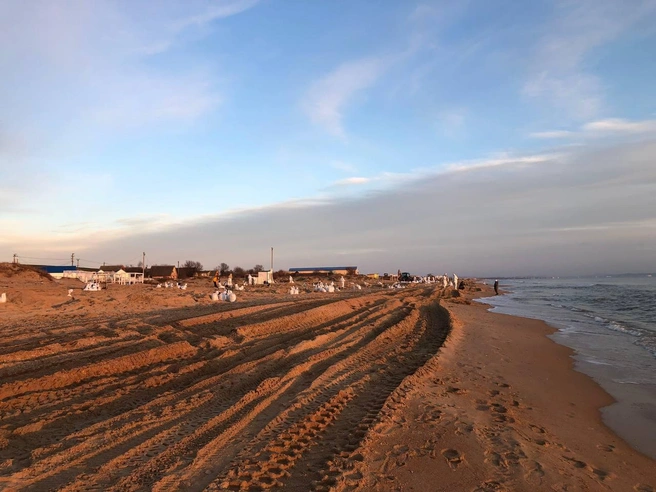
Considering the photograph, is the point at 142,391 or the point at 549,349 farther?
the point at 549,349

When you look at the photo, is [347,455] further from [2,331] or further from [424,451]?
[2,331]

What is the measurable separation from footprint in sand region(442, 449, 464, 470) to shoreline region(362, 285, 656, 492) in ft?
0.03

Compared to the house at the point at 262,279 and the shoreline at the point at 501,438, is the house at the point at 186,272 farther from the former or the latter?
the shoreline at the point at 501,438

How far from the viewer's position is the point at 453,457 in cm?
441

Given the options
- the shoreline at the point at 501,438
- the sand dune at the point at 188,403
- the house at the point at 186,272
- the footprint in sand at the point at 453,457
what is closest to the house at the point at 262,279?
the sand dune at the point at 188,403

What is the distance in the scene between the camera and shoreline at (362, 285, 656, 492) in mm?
4051

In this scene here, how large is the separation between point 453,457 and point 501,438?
0.95 metres

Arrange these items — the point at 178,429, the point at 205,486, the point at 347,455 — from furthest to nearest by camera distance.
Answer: the point at 178,429 < the point at 347,455 < the point at 205,486

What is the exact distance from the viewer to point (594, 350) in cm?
1261

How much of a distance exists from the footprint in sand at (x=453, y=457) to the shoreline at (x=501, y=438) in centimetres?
1

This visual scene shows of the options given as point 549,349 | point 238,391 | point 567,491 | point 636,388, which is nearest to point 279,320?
Result: point 238,391

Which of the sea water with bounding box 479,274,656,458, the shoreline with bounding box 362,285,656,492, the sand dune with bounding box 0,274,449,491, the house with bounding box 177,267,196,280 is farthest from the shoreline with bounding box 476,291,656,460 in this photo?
the house with bounding box 177,267,196,280

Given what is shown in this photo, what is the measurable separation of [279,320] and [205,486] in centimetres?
961

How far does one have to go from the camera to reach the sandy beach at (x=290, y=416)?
397 centimetres
